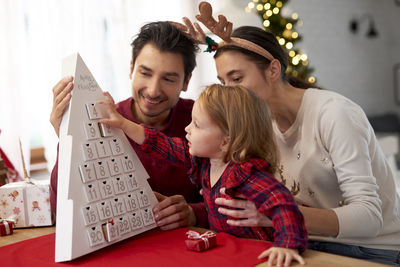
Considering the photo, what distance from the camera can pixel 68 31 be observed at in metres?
2.97

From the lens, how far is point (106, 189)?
1173 millimetres

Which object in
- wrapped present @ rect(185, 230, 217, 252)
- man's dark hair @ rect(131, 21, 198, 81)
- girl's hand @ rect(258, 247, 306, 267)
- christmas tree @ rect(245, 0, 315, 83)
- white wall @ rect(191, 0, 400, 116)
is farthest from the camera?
white wall @ rect(191, 0, 400, 116)

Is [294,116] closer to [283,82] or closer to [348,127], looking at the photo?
[283,82]

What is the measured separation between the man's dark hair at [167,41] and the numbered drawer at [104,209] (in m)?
0.75

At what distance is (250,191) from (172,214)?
0.33 meters

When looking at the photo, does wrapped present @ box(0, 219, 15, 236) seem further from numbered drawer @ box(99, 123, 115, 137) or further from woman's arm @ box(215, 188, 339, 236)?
woman's arm @ box(215, 188, 339, 236)

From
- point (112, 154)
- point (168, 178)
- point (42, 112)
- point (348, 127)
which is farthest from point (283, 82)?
point (42, 112)

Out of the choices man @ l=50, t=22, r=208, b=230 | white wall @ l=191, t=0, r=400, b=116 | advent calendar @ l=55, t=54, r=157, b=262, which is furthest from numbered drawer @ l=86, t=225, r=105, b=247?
white wall @ l=191, t=0, r=400, b=116

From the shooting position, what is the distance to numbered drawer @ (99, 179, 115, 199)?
1.16 meters

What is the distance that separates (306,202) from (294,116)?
1.07 ft

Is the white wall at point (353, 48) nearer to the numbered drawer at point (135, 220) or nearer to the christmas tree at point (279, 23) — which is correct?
the christmas tree at point (279, 23)

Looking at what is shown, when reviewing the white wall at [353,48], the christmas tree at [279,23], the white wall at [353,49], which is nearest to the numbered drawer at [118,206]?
the christmas tree at [279,23]

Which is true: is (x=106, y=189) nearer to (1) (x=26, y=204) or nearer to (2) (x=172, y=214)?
(2) (x=172, y=214)

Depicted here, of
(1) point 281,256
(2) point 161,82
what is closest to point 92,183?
(1) point 281,256
